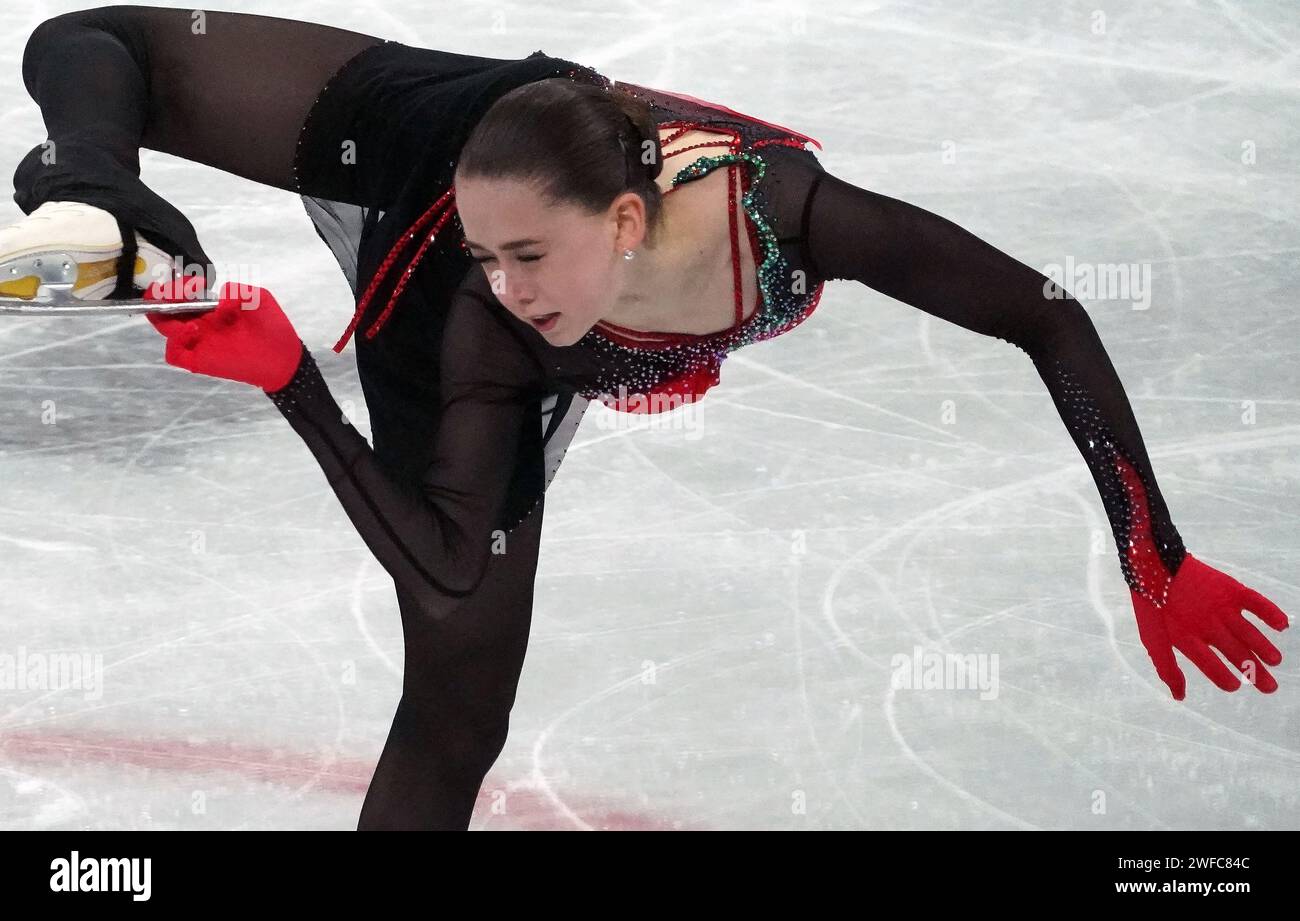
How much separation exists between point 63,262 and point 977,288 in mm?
1027

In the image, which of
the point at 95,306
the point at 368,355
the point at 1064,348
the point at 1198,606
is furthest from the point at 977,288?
the point at 95,306

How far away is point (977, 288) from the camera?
2170mm

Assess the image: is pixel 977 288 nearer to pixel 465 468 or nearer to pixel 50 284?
pixel 465 468

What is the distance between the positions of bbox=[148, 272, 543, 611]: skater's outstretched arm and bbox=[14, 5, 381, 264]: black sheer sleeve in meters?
0.36

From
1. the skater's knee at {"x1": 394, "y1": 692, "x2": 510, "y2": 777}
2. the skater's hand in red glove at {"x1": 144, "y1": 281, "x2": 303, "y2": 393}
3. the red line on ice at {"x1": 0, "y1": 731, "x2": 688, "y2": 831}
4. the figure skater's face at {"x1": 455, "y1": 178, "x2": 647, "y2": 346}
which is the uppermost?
the figure skater's face at {"x1": 455, "y1": 178, "x2": 647, "y2": 346}

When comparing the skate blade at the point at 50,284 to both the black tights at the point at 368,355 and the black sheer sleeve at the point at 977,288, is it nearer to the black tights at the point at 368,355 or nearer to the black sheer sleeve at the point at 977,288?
the black tights at the point at 368,355

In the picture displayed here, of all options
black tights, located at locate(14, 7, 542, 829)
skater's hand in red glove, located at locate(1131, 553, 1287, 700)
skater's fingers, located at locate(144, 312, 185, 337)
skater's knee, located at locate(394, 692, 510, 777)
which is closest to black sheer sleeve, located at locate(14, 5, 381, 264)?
black tights, located at locate(14, 7, 542, 829)

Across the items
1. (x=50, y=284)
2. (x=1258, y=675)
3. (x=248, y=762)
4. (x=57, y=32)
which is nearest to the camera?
(x=50, y=284)

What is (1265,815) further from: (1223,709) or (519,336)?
(519,336)

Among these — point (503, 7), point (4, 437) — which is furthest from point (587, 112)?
point (503, 7)

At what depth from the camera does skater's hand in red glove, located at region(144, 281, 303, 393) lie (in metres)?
2.08

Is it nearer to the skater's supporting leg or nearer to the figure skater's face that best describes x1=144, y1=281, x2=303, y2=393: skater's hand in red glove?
the figure skater's face

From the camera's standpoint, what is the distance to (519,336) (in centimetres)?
236

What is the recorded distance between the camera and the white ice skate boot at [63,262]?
1.88 meters
